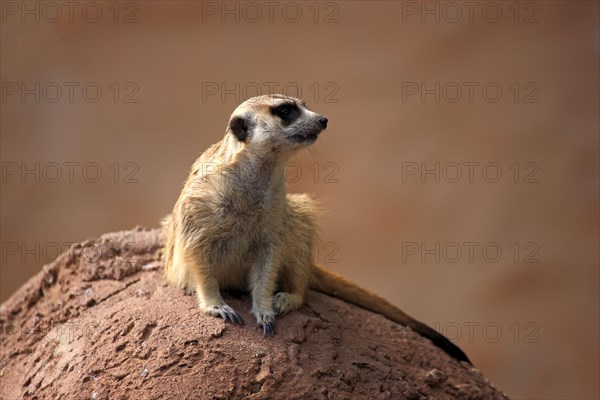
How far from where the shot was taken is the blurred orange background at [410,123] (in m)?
5.88

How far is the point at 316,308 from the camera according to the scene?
328cm

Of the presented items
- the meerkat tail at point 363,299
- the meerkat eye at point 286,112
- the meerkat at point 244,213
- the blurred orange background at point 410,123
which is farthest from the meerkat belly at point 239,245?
the blurred orange background at point 410,123

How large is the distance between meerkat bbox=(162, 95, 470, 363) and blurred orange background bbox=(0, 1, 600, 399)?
2882mm

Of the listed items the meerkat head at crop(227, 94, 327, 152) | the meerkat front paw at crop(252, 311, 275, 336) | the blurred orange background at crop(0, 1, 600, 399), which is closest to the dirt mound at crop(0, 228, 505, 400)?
the meerkat front paw at crop(252, 311, 275, 336)

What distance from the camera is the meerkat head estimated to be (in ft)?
9.79

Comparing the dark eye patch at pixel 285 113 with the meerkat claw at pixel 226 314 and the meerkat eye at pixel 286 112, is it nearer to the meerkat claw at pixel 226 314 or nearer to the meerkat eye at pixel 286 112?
the meerkat eye at pixel 286 112

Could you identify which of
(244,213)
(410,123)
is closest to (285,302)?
(244,213)

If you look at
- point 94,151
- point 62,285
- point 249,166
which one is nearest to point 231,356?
point 249,166

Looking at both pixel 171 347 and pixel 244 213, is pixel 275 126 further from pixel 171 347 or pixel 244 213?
pixel 171 347

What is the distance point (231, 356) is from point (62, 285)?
4.27 ft

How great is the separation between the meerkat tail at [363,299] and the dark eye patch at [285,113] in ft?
2.75

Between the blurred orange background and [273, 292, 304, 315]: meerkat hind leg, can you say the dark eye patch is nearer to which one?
[273, 292, 304, 315]: meerkat hind leg

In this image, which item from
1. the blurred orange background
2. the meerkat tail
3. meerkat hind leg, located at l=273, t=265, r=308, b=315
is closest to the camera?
meerkat hind leg, located at l=273, t=265, r=308, b=315

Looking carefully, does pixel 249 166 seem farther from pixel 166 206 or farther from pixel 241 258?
pixel 166 206
